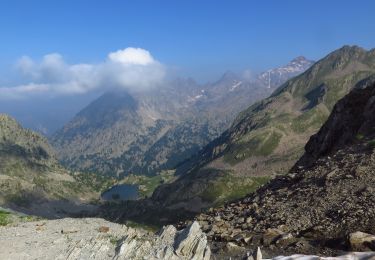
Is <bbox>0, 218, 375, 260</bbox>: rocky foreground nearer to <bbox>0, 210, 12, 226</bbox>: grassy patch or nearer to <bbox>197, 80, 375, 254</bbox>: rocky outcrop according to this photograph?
<bbox>197, 80, 375, 254</bbox>: rocky outcrop

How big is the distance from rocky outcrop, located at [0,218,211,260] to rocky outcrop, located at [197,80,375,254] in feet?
10.5

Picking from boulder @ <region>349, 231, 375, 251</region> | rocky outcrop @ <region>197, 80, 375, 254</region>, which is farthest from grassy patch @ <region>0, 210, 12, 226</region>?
boulder @ <region>349, 231, 375, 251</region>

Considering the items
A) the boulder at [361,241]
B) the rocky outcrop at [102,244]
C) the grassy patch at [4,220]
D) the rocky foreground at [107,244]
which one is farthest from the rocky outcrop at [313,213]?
the grassy patch at [4,220]

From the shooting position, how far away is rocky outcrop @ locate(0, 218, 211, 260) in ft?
106

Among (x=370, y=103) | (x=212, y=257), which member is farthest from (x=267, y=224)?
(x=370, y=103)

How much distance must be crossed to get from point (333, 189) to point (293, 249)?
35.4ft

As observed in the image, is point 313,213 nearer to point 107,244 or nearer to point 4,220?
point 107,244

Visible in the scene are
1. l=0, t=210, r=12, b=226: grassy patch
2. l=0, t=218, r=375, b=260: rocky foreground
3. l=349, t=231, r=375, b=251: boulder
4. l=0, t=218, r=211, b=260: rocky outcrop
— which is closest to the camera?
l=349, t=231, r=375, b=251: boulder

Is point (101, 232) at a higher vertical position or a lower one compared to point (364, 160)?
lower

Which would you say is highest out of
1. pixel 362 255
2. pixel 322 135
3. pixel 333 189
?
pixel 322 135

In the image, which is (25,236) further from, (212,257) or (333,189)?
(333,189)

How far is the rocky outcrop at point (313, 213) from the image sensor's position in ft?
105

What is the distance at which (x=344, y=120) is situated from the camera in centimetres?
8000

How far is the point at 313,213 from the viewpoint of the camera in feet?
122
